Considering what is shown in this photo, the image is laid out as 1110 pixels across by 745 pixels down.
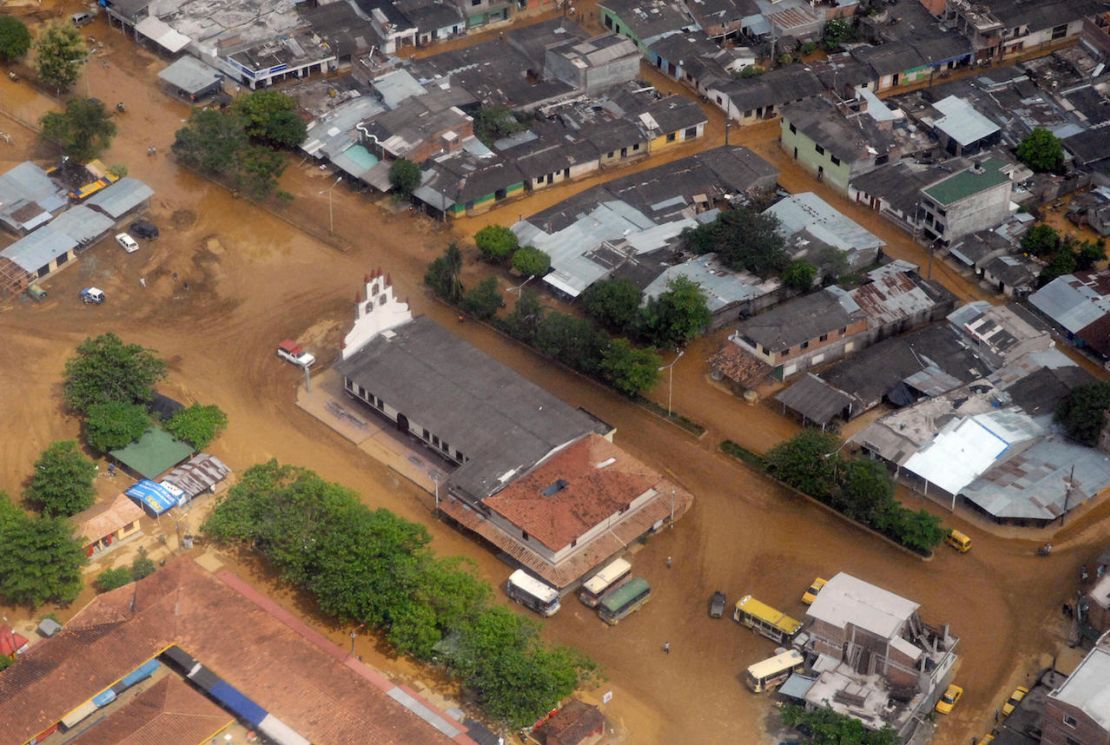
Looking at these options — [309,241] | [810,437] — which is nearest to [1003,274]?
[810,437]

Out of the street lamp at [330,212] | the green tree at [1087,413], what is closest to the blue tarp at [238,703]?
the street lamp at [330,212]

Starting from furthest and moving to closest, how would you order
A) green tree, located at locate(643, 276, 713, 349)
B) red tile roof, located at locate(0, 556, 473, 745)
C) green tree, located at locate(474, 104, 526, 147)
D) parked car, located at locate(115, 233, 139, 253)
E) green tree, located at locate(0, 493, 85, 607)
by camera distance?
green tree, located at locate(474, 104, 526, 147) < parked car, located at locate(115, 233, 139, 253) < green tree, located at locate(643, 276, 713, 349) < green tree, located at locate(0, 493, 85, 607) < red tile roof, located at locate(0, 556, 473, 745)

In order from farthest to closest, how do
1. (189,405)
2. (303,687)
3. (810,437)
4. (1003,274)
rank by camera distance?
(1003,274) < (189,405) < (810,437) < (303,687)

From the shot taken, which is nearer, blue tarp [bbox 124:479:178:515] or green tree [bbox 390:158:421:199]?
blue tarp [bbox 124:479:178:515]

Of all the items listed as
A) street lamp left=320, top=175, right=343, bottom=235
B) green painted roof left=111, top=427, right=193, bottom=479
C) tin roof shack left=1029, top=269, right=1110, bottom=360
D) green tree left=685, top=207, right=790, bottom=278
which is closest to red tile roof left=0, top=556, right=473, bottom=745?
green painted roof left=111, top=427, right=193, bottom=479

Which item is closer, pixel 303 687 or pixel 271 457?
pixel 303 687

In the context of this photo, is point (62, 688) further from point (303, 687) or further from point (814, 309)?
point (814, 309)

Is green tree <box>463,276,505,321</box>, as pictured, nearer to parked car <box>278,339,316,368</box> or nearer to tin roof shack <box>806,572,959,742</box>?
parked car <box>278,339,316,368</box>
